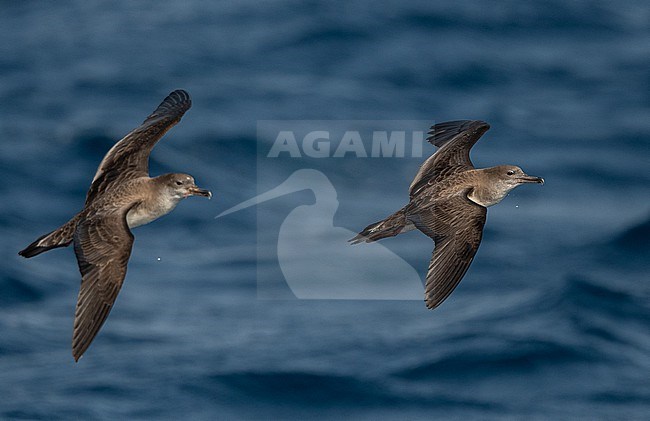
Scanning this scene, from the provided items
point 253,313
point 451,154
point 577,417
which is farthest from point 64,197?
point 451,154

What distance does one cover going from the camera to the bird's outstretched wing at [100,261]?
35.3 ft

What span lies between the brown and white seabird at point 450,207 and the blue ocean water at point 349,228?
9202mm

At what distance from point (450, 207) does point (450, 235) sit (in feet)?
1.19

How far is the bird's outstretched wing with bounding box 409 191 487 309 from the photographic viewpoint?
10898 mm

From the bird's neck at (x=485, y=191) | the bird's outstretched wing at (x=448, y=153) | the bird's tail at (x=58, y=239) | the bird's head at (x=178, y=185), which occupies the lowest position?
the bird's tail at (x=58, y=239)

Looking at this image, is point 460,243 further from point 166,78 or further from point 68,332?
point 166,78

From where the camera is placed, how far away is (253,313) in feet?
81.1

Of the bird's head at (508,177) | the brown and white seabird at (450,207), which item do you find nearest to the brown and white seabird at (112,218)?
the brown and white seabird at (450,207)

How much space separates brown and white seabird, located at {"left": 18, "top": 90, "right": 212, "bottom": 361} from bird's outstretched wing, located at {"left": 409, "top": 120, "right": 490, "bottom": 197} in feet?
7.69

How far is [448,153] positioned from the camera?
12727mm

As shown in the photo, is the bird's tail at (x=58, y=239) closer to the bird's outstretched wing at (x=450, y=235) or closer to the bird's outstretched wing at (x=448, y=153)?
the bird's outstretched wing at (x=450, y=235)

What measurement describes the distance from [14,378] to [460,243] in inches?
579

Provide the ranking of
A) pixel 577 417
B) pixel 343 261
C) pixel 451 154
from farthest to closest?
pixel 343 261, pixel 577 417, pixel 451 154
